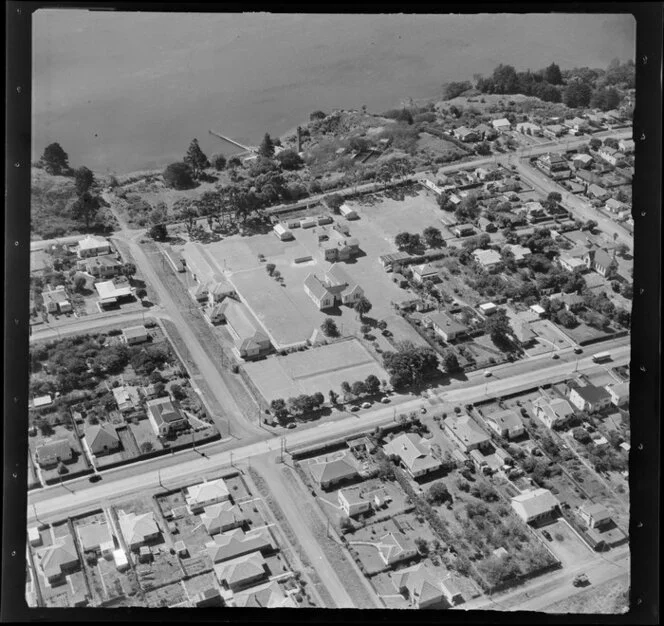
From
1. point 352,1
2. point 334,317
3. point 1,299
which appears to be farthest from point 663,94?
point 334,317

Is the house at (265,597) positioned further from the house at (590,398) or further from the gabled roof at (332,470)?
the house at (590,398)

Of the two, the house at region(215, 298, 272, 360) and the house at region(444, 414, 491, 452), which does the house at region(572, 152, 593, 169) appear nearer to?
the house at region(215, 298, 272, 360)

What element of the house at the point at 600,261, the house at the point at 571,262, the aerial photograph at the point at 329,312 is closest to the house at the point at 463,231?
the aerial photograph at the point at 329,312

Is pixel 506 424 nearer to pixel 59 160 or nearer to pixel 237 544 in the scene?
pixel 237 544

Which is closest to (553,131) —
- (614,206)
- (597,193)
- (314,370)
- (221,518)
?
(597,193)

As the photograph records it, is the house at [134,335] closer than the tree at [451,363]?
No

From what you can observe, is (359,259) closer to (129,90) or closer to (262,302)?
(262,302)
